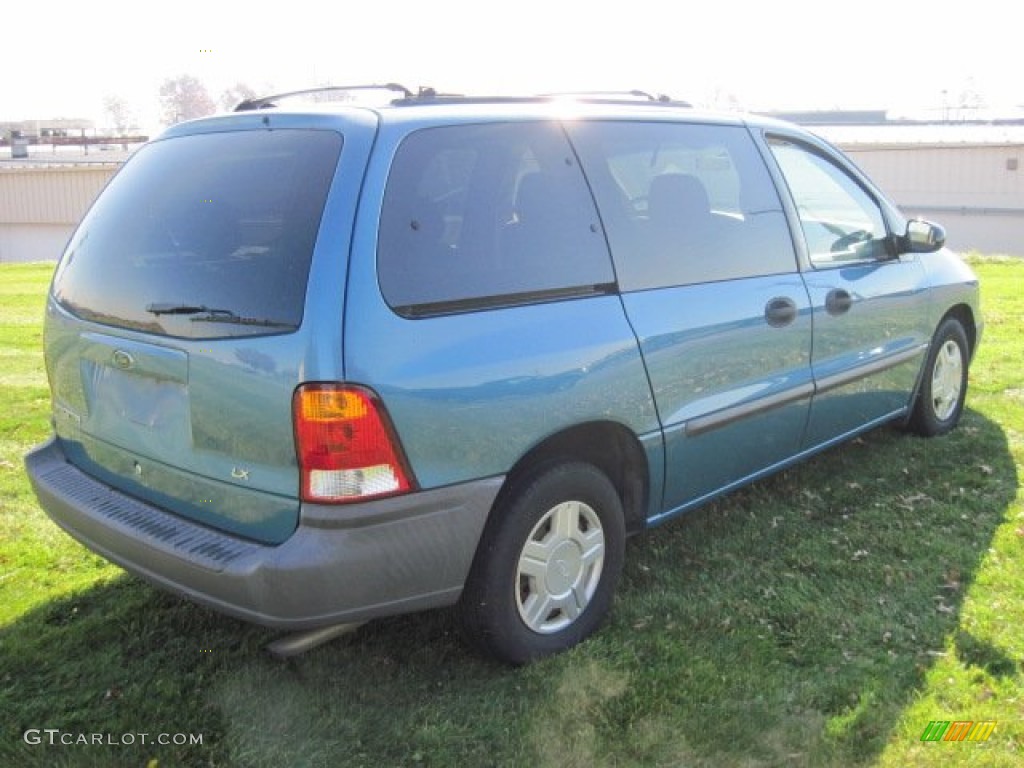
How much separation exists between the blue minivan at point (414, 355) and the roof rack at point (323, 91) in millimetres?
25

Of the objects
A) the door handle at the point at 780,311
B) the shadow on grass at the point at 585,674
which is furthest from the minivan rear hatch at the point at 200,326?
the door handle at the point at 780,311

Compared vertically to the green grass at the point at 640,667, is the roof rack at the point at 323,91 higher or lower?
higher

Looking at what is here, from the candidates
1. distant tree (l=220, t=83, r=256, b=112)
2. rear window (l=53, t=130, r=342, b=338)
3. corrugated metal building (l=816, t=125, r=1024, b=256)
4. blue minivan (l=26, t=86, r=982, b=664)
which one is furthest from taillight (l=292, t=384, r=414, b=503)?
corrugated metal building (l=816, t=125, r=1024, b=256)

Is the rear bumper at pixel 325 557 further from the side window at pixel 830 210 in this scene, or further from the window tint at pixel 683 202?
the side window at pixel 830 210

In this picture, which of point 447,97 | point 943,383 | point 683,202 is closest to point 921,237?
point 943,383

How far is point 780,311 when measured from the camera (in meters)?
3.88

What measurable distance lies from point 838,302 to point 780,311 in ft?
1.67

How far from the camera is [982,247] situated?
41.3 meters

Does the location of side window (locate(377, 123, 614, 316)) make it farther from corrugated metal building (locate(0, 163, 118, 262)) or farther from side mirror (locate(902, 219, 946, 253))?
corrugated metal building (locate(0, 163, 118, 262))

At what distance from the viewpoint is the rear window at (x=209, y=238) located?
2.69 meters

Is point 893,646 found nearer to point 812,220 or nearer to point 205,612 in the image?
point 812,220

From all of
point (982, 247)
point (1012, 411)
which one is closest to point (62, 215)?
point (982, 247)

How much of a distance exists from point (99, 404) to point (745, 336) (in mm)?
2328

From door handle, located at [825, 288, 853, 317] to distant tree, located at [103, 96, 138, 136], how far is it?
58.0 metres
